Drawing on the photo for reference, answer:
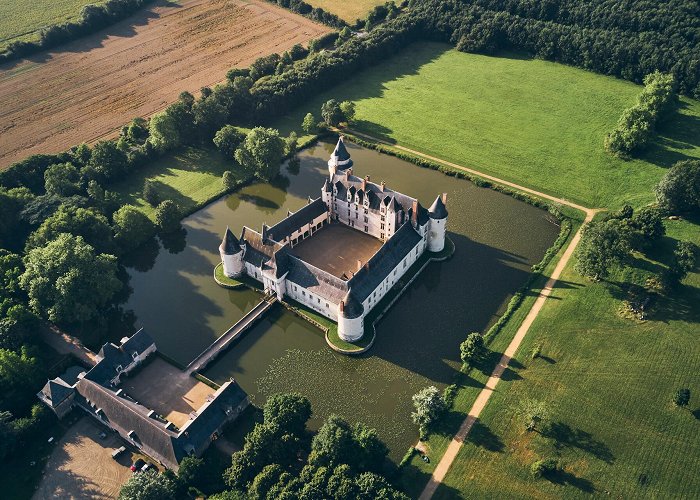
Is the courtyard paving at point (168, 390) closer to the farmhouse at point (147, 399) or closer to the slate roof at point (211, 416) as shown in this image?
the farmhouse at point (147, 399)

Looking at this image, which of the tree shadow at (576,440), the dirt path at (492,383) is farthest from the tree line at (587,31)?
the tree shadow at (576,440)

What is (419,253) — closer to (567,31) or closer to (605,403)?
(605,403)

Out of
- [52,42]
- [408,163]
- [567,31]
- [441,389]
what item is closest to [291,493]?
[441,389]

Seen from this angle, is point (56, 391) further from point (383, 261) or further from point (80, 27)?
point (80, 27)

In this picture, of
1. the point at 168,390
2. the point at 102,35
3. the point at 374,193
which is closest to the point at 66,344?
the point at 168,390

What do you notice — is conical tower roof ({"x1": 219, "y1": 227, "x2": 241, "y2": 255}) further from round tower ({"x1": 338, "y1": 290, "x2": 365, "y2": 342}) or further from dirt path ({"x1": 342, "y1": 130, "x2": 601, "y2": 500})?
dirt path ({"x1": 342, "y1": 130, "x2": 601, "y2": 500})

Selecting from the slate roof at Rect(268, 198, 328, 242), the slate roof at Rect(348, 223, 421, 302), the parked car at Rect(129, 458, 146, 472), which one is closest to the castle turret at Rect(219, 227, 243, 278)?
the slate roof at Rect(268, 198, 328, 242)
